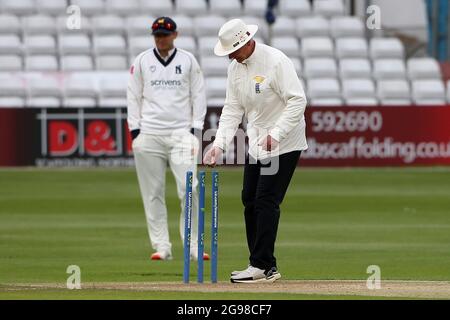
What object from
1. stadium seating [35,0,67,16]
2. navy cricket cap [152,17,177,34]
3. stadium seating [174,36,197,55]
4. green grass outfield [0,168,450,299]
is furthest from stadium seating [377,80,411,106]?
navy cricket cap [152,17,177,34]

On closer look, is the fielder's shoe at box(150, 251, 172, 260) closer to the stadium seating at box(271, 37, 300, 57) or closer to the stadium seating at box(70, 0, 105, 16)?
the stadium seating at box(271, 37, 300, 57)

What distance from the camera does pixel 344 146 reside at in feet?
77.9

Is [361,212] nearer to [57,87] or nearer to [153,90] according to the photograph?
[153,90]

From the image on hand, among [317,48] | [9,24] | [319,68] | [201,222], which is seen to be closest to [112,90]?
[9,24]

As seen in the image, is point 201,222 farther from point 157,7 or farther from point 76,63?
point 157,7

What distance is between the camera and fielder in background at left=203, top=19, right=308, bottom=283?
9930 millimetres

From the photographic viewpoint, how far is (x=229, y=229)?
1539cm

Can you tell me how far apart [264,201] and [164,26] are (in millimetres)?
2706

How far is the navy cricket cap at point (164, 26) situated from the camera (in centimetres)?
1209

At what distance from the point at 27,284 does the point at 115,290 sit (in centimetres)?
95

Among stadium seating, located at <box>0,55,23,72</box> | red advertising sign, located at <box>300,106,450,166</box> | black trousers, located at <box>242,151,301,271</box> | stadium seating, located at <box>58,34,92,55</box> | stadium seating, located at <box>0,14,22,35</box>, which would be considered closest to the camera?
black trousers, located at <box>242,151,301,271</box>

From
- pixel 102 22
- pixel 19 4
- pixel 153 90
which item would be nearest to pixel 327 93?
pixel 102 22

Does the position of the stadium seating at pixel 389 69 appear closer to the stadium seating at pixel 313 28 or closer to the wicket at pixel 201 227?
the stadium seating at pixel 313 28

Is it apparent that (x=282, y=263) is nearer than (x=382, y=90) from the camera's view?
Yes
